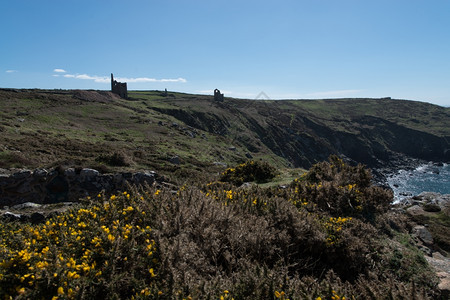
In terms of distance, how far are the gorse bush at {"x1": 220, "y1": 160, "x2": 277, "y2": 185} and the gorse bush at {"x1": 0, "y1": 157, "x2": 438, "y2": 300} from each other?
589cm

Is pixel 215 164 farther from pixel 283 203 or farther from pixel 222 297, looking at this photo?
pixel 222 297

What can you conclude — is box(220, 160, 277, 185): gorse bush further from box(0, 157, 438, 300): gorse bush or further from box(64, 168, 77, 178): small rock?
box(64, 168, 77, 178): small rock

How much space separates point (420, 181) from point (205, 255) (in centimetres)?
6405

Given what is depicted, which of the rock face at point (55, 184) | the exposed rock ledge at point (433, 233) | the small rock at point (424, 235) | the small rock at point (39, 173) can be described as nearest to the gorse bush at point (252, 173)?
the rock face at point (55, 184)

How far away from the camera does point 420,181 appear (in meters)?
54.1

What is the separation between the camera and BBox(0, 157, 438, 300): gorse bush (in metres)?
3.23

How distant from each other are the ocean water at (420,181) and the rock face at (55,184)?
4322cm

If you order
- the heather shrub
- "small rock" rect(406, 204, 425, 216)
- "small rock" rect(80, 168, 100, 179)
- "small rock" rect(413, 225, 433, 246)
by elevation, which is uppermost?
the heather shrub

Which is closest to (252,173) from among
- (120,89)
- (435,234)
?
(435,234)

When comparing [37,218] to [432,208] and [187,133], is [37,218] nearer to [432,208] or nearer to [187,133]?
[432,208]

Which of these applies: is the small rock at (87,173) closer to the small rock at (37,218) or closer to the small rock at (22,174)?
the small rock at (22,174)

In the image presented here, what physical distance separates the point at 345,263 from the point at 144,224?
3.84 meters

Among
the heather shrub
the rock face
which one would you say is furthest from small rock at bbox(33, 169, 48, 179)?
the heather shrub

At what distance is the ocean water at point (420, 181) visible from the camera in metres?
46.9
